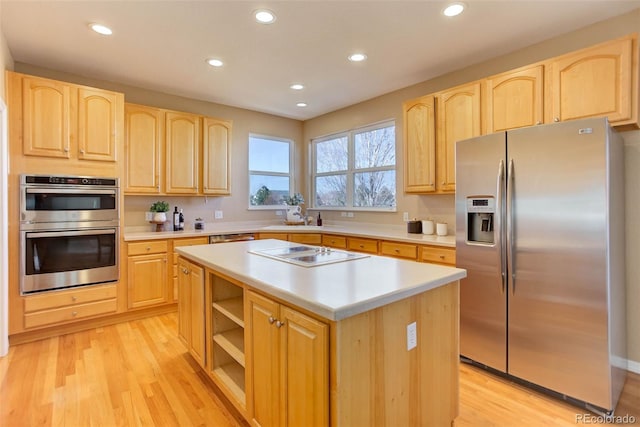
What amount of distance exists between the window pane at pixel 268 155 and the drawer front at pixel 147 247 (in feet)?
6.33

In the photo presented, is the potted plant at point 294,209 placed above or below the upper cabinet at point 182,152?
below

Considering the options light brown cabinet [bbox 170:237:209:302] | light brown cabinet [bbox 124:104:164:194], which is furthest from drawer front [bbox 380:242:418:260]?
light brown cabinet [bbox 124:104:164:194]

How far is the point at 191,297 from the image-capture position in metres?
2.40

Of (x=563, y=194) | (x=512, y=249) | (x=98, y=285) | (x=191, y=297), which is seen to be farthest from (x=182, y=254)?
(x=563, y=194)

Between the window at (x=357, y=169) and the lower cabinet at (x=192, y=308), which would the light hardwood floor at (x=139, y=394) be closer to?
the lower cabinet at (x=192, y=308)

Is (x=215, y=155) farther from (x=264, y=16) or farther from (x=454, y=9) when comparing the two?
(x=454, y=9)

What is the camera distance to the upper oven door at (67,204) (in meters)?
2.96

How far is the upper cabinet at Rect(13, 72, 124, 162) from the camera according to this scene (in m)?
2.97

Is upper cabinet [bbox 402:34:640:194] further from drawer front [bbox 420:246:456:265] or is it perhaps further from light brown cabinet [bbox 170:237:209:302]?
light brown cabinet [bbox 170:237:209:302]

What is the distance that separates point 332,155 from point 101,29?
3321mm

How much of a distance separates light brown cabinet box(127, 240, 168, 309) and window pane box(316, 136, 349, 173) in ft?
8.95

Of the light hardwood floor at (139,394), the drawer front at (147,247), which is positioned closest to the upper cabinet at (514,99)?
the light hardwood floor at (139,394)

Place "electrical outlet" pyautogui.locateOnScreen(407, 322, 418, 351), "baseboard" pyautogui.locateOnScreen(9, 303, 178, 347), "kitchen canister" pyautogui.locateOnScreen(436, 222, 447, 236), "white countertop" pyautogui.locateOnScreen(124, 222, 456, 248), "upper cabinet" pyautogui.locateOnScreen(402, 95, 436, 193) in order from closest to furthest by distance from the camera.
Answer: "electrical outlet" pyautogui.locateOnScreen(407, 322, 418, 351), "baseboard" pyautogui.locateOnScreen(9, 303, 178, 347), "white countertop" pyautogui.locateOnScreen(124, 222, 456, 248), "upper cabinet" pyautogui.locateOnScreen(402, 95, 436, 193), "kitchen canister" pyautogui.locateOnScreen(436, 222, 447, 236)

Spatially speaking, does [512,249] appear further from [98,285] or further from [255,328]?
[98,285]
